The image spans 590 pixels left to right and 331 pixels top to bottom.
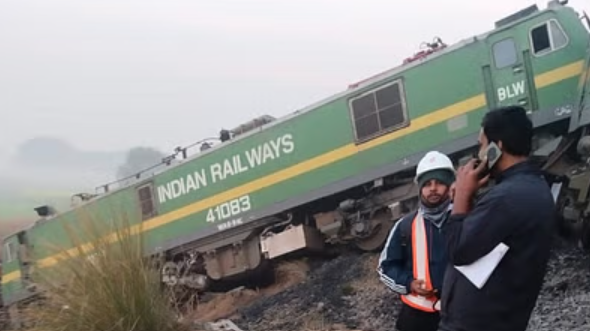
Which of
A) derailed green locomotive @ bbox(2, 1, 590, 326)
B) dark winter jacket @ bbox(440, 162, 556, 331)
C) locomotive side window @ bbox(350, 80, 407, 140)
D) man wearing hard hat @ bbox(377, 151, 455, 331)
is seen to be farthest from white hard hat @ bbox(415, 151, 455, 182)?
locomotive side window @ bbox(350, 80, 407, 140)

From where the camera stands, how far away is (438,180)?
3074mm

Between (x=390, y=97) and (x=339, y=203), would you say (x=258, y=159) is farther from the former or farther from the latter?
(x=390, y=97)

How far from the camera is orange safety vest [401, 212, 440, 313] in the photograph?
3062 mm

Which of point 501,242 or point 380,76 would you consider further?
point 380,76

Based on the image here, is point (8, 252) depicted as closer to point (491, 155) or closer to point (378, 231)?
point (378, 231)

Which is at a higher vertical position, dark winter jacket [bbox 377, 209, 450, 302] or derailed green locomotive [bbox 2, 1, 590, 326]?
derailed green locomotive [bbox 2, 1, 590, 326]

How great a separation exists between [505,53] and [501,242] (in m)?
7.90

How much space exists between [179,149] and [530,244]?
12.0 m

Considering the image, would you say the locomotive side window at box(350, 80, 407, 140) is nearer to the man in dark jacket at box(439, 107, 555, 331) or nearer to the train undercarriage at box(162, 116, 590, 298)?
the train undercarriage at box(162, 116, 590, 298)

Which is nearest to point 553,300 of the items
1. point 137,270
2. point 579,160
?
point 579,160

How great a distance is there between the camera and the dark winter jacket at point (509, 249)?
2.27 m

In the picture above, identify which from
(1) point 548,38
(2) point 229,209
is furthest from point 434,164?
(2) point 229,209

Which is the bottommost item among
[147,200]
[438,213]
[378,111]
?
[438,213]

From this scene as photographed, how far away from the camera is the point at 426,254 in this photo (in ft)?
10.1
